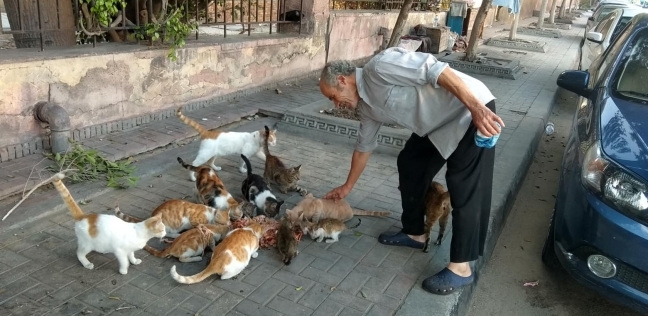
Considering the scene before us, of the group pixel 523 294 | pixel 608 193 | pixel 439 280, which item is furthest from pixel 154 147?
pixel 608 193

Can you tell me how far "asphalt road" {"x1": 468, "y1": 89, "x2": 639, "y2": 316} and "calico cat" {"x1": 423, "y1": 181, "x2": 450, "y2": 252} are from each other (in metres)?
0.56

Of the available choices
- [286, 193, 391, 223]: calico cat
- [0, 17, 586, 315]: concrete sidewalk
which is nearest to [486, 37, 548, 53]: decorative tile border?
[0, 17, 586, 315]: concrete sidewalk

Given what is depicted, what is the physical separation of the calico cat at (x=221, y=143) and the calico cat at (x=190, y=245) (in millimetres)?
1437

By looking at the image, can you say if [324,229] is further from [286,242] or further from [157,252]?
[157,252]

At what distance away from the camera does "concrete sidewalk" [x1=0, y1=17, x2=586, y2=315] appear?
304 cm

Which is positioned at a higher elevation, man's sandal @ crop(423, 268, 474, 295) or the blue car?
the blue car

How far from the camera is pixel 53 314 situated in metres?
2.85

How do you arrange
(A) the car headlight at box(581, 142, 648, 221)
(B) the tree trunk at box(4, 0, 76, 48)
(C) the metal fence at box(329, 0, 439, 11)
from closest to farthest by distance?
1. (A) the car headlight at box(581, 142, 648, 221)
2. (B) the tree trunk at box(4, 0, 76, 48)
3. (C) the metal fence at box(329, 0, 439, 11)

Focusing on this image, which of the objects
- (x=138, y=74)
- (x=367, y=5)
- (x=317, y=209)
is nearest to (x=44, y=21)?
(x=138, y=74)

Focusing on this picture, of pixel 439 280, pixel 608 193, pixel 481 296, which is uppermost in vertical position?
pixel 608 193

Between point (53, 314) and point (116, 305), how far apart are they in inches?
13.1

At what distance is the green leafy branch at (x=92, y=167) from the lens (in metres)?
4.61

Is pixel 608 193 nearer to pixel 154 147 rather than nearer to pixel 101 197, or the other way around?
pixel 101 197

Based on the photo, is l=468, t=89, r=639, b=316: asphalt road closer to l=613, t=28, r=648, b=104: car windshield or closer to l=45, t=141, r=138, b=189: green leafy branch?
l=613, t=28, r=648, b=104: car windshield
